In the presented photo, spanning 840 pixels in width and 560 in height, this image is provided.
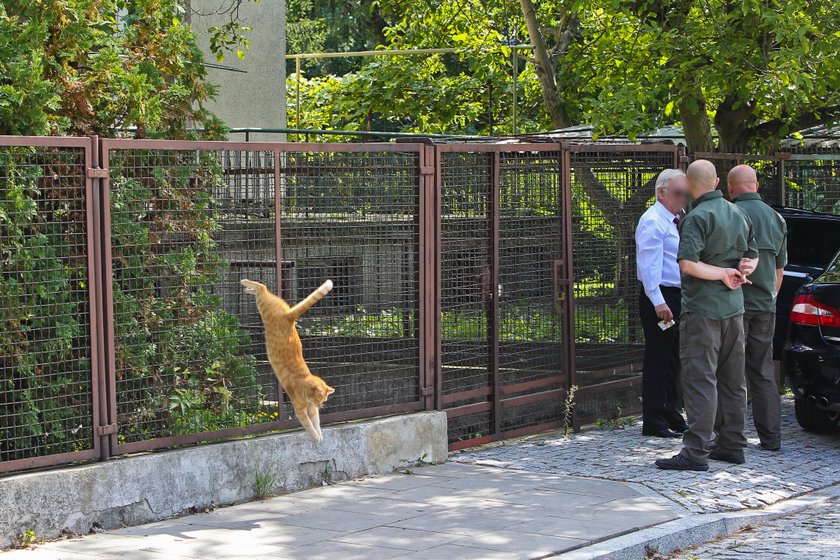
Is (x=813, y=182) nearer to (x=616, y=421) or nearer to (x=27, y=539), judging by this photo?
(x=616, y=421)

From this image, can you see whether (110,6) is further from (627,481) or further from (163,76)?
(627,481)

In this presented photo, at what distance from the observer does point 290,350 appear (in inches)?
298

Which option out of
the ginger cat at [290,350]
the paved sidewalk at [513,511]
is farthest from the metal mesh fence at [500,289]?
the ginger cat at [290,350]

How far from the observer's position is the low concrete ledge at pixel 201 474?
6.81m

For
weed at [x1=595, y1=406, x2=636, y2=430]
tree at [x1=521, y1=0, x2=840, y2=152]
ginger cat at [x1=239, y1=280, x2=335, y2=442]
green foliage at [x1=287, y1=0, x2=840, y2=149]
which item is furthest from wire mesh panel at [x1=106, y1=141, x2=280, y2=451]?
green foliage at [x1=287, y1=0, x2=840, y2=149]

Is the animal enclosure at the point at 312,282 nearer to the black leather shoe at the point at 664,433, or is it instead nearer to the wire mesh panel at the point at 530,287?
the wire mesh panel at the point at 530,287

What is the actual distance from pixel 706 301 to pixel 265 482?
3428mm

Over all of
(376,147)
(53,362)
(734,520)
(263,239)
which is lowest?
(734,520)

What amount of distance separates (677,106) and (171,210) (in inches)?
316

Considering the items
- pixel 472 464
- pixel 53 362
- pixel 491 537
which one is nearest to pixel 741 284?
pixel 472 464

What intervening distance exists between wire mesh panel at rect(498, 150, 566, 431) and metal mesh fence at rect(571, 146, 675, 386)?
0.27 m

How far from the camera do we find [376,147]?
8.77 metres

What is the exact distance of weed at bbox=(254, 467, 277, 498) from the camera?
8000mm

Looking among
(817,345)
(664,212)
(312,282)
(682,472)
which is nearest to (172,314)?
(312,282)
